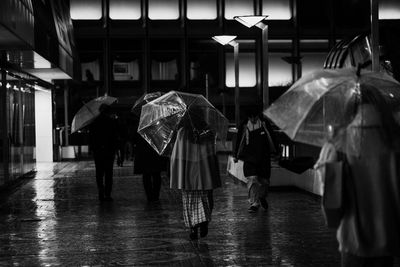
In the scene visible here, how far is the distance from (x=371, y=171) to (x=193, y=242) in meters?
4.65

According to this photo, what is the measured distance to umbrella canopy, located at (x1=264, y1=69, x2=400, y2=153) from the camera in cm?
563

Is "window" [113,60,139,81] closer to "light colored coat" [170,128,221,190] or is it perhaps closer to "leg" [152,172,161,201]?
"leg" [152,172,161,201]

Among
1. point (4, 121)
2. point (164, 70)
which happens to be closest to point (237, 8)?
point (164, 70)

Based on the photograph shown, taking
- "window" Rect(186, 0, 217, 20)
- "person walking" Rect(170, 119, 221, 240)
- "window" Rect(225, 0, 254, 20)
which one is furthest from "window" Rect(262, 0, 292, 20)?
"person walking" Rect(170, 119, 221, 240)

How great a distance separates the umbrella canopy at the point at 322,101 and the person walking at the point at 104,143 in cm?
926

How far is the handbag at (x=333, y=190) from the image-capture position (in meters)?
5.29

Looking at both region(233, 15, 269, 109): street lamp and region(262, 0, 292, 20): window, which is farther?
region(262, 0, 292, 20): window

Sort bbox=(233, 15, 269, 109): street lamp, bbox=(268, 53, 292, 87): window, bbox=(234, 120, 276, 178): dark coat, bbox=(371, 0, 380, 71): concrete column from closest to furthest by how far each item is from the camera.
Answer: bbox=(371, 0, 380, 71): concrete column
bbox=(234, 120, 276, 178): dark coat
bbox=(233, 15, 269, 109): street lamp
bbox=(268, 53, 292, 87): window

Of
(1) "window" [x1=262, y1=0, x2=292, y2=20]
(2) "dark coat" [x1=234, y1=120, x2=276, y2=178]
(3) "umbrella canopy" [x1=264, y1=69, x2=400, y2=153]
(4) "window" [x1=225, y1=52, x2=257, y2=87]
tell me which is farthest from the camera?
(4) "window" [x1=225, y1=52, x2=257, y2=87]

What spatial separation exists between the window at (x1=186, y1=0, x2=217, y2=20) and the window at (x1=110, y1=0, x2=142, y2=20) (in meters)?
2.85

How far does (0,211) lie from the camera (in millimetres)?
13562

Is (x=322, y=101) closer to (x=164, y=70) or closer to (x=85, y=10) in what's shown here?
(x=164, y=70)

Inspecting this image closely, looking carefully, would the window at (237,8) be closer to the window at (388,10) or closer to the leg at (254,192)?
the window at (388,10)

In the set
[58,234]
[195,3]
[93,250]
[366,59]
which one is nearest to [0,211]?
[58,234]
